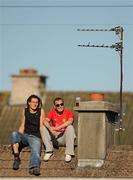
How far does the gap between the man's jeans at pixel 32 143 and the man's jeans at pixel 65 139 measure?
14cm

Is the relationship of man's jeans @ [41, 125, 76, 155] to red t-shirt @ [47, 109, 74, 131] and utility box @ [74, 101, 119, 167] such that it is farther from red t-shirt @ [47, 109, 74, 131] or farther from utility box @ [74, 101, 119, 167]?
red t-shirt @ [47, 109, 74, 131]

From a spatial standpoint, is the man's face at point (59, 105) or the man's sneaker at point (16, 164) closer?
the man's sneaker at point (16, 164)

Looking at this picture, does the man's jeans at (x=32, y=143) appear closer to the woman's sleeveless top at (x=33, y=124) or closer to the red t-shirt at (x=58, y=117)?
the woman's sleeveless top at (x=33, y=124)

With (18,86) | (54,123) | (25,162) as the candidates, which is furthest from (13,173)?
(18,86)

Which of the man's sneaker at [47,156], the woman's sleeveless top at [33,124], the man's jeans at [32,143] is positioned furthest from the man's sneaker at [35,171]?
the woman's sleeveless top at [33,124]

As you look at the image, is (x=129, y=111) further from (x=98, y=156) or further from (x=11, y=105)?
(x=98, y=156)

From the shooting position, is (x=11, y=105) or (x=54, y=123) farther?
(x=11, y=105)

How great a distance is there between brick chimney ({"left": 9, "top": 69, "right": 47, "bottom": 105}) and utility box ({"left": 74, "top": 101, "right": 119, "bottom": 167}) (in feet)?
79.2

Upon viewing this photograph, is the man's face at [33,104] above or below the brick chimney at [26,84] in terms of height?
below

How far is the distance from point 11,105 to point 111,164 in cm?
2671

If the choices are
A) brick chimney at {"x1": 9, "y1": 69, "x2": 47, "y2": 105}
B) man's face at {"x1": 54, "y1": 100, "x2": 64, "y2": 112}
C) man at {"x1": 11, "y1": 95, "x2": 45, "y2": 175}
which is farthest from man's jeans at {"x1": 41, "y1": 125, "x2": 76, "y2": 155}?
brick chimney at {"x1": 9, "y1": 69, "x2": 47, "y2": 105}

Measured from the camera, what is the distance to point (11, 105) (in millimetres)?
38000

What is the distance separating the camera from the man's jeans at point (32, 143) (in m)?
11.4

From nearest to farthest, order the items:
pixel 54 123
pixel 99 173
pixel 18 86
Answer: pixel 99 173 < pixel 54 123 < pixel 18 86
